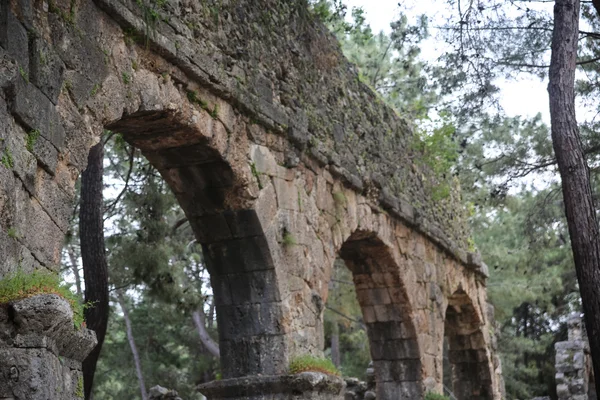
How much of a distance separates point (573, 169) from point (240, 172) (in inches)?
108

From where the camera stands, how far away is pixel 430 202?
39.1ft

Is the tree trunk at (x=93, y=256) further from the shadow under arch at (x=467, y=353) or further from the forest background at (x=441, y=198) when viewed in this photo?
the shadow under arch at (x=467, y=353)

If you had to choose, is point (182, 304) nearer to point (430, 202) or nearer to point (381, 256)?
point (381, 256)

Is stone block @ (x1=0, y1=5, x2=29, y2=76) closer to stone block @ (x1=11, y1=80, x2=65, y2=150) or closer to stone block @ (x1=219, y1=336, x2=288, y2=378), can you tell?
stone block @ (x1=11, y1=80, x2=65, y2=150)

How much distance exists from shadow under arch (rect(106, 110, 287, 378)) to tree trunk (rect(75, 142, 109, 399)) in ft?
7.50

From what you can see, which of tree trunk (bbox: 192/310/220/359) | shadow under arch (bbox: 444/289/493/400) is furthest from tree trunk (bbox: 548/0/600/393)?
tree trunk (bbox: 192/310/220/359)

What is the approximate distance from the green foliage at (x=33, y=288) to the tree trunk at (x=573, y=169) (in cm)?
422

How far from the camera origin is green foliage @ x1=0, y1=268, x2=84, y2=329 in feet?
11.5

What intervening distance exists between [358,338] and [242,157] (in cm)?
1470

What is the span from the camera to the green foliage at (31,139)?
421 cm

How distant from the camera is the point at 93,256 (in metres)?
8.96

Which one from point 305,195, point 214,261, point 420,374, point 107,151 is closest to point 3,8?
point 214,261

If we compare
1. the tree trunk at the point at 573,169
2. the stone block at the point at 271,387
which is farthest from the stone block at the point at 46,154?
the tree trunk at the point at 573,169

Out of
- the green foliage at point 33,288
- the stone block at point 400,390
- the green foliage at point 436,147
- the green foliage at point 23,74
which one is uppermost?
the green foliage at point 436,147
